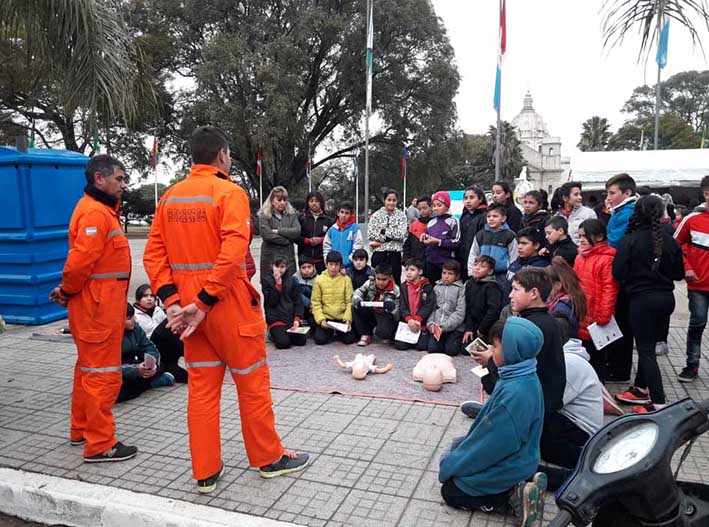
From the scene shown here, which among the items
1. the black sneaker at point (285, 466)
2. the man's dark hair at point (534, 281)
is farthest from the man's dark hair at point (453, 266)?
the black sneaker at point (285, 466)

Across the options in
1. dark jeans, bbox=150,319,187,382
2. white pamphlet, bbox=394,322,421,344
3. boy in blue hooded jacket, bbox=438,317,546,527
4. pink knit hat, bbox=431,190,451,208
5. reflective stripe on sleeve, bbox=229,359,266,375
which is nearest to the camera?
boy in blue hooded jacket, bbox=438,317,546,527

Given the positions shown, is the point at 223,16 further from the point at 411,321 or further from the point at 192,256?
the point at 192,256

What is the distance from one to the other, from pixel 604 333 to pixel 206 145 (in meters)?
3.72

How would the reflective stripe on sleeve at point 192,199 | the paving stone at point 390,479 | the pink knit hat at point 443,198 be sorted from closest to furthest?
1. the reflective stripe on sleeve at point 192,199
2. the paving stone at point 390,479
3. the pink knit hat at point 443,198

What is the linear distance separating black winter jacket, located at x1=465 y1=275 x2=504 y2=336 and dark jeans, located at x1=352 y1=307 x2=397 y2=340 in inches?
37.2

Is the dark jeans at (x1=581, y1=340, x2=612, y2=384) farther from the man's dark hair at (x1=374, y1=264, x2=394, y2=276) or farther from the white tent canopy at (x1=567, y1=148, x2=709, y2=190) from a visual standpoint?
the white tent canopy at (x1=567, y1=148, x2=709, y2=190)

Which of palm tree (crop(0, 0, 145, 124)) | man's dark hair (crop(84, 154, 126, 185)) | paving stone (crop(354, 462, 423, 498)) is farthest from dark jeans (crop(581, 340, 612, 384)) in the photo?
palm tree (crop(0, 0, 145, 124))

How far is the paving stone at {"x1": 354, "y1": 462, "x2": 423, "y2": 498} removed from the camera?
3.35 m

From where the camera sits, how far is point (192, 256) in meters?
3.14

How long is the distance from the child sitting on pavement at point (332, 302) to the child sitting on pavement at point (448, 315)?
107cm

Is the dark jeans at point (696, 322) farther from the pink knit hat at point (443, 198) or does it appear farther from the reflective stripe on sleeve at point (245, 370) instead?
the reflective stripe on sleeve at point (245, 370)

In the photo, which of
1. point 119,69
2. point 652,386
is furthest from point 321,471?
point 119,69

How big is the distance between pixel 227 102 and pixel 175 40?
4.94 meters

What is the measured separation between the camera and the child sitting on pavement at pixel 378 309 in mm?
6859
